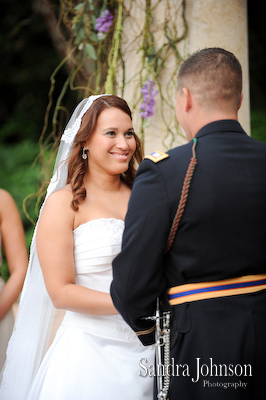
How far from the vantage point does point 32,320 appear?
2.63 m

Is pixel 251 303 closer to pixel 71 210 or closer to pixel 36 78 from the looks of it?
pixel 71 210

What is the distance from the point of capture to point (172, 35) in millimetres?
3562

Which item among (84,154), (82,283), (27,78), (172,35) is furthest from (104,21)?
(27,78)

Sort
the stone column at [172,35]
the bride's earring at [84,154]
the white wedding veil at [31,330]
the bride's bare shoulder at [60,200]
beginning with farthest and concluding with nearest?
the stone column at [172,35], the bride's earring at [84,154], the white wedding veil at [31,330], the bride's bare shoulder at [60,200]

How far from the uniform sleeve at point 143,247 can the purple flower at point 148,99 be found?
174cm

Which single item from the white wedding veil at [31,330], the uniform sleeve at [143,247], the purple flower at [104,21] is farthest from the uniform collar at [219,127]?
the purple flower at [104,21]

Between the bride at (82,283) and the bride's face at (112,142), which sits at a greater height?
the bride's face at (112,142)

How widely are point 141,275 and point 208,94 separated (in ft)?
2.40

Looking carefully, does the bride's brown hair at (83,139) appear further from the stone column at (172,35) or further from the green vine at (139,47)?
the stone column at (172,35)

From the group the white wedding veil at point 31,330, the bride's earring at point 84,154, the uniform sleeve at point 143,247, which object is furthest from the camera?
the bride's earring at point 84,154

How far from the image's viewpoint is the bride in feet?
7.61

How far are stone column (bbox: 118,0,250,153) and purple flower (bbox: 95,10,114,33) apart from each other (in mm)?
124

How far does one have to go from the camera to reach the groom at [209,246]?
1811 millimetres

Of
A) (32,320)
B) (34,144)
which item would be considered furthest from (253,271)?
(34,144)
